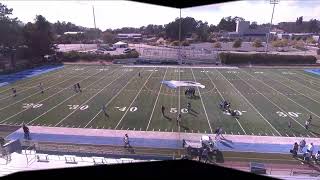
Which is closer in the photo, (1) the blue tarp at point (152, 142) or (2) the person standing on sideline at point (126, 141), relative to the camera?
(1) the blue tarp at point (152, 142)

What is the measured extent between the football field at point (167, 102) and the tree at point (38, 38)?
10346mm

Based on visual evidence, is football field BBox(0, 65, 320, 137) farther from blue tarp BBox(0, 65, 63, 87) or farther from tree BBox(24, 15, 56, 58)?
tree BBox(24, 15, 56, 58)

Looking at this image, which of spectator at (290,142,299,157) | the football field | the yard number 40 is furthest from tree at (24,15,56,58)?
spectator at (290,142,299,157)

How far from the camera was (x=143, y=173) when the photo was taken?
407 centimetres

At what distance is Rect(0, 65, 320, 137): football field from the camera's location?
14.2 m

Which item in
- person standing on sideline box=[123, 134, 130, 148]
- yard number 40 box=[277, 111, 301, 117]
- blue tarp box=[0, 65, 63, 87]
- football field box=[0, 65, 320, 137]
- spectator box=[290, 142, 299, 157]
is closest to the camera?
spectator box=[290, 142, 299, 157]

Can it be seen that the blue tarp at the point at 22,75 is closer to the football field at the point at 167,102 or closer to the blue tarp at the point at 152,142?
the football field at the point at 167,102

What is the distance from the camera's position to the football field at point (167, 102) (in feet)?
46.7

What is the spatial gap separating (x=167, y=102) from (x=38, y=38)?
2401 cm

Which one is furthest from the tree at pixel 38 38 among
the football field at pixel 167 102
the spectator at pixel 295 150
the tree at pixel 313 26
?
the tree at pixel 313 26

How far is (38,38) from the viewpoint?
36.2m

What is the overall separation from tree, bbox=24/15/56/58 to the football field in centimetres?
1035

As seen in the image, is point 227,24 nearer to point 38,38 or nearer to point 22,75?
point 38,38

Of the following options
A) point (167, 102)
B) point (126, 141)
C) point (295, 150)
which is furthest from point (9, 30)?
point (295, 150)
